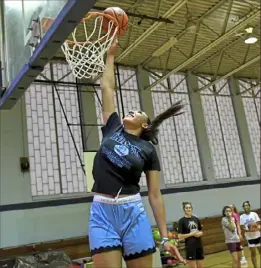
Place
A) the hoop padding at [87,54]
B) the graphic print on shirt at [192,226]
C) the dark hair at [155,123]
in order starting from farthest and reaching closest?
the graphic print on shirt at [192,226]
the hoop padding at [87,54]
the dark hair at [155,123]

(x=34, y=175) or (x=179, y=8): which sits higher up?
(x=179, y=8)

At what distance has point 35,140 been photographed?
34.1ft

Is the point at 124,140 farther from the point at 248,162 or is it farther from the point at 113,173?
the point at 248,162

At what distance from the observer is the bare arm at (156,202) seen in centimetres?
218

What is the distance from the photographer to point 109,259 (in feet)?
6.41

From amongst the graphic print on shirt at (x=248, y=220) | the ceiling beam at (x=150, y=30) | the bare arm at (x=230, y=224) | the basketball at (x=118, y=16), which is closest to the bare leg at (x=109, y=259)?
the basketball at (x=118, y=16)

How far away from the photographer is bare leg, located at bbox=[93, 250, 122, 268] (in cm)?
195

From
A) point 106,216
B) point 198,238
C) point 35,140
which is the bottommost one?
point 198,238

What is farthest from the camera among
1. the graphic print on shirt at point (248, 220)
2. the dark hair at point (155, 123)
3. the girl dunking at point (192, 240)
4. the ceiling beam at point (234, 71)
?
the ceiling beam at point (234, 71)

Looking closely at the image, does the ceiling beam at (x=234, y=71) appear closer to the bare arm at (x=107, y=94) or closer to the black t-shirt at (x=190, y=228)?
the black t-shirt at (x=190, y=228)

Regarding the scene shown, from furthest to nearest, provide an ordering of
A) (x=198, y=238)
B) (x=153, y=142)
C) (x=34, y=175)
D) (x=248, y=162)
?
(x=248, y=162) → (x=34, y=175) → (x=198, y=238) → (x=153, y=142)

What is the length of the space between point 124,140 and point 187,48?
10380 mm

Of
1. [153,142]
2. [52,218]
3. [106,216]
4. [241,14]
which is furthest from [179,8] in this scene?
[106,216]

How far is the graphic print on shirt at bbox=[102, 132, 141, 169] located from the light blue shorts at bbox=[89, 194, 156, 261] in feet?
0.67
